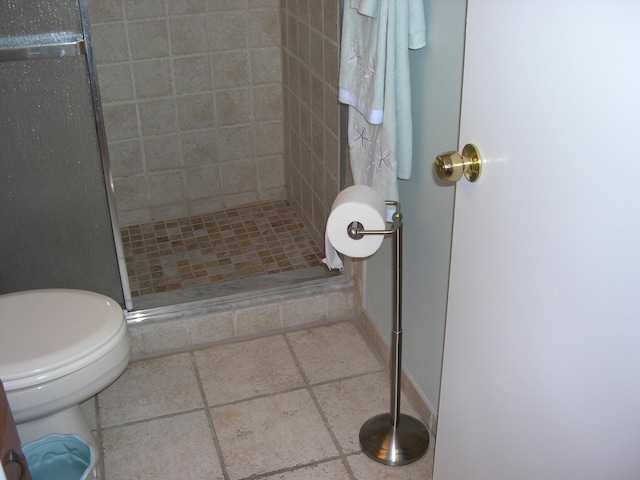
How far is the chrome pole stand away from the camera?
6.05 feet

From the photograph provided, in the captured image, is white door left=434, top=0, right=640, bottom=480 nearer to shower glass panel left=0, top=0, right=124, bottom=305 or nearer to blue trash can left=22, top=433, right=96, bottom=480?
blue trash can left=22, top=433, right=96, bottom=480

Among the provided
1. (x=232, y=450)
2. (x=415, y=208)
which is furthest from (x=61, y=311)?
(x=415, y=208)

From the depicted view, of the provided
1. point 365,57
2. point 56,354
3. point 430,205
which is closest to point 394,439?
point 430,205

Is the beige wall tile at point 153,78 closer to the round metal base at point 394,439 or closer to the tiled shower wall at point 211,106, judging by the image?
the tiled shower wall at point 211,106

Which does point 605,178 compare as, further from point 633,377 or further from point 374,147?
point 374,147

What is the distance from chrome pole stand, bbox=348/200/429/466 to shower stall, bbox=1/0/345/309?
2.30ft

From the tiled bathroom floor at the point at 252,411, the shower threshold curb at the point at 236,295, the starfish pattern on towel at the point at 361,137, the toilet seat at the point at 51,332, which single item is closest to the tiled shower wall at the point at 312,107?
the shower threshold curb at the point at 236,295

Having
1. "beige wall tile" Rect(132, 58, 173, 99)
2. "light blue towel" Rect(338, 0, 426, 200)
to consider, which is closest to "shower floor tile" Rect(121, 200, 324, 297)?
"beige wall tile" Rect(132, 58, 173, 99)

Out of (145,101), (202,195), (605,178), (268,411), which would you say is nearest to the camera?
(605,178)

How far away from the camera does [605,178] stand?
3.07 ft

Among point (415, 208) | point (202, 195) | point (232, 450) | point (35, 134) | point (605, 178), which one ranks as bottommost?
point (232, 450)

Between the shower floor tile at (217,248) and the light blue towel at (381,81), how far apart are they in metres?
0.99

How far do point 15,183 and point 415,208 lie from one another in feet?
3.80

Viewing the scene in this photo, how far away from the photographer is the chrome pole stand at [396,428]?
72.6 inches
